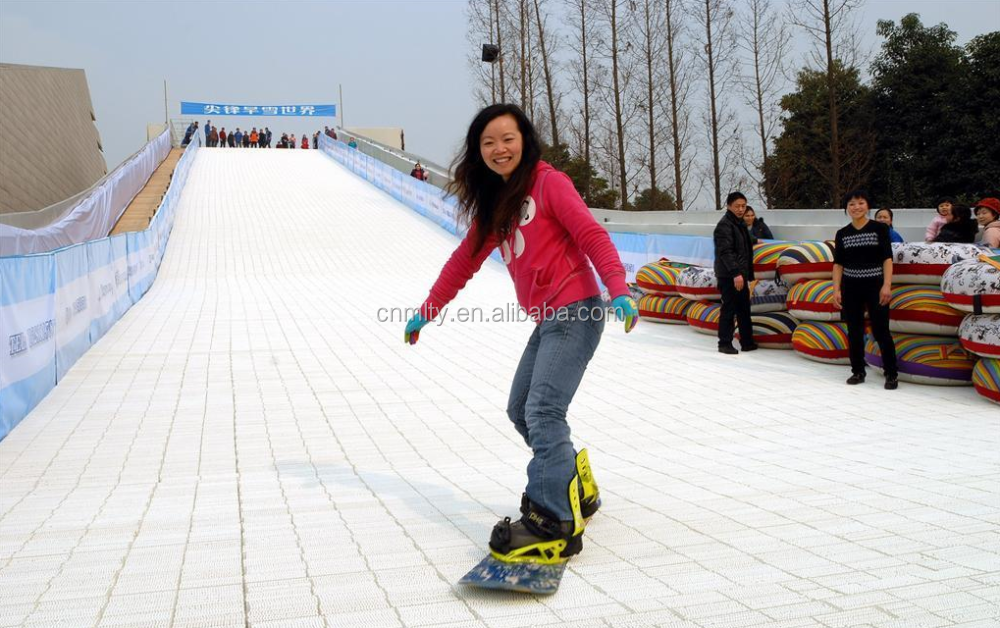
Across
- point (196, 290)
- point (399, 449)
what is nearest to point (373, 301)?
point (196, 290)

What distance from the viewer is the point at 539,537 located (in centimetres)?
328

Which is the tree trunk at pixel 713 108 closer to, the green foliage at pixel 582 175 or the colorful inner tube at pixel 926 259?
the green foliage at pixel 582 175

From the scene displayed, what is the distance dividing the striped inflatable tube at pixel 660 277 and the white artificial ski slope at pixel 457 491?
0.83m

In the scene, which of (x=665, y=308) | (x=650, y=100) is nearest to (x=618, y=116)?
(x=650, y=100)

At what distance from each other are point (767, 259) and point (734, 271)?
610mm

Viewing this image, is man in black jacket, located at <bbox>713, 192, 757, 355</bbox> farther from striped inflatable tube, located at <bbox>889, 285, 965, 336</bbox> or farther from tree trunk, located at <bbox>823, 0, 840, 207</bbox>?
tree trunk, located at <bbox>823, 0, 840, 207</bbox>

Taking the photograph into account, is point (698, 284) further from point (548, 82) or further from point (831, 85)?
point (548, 82)

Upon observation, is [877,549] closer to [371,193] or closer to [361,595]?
[361,595]

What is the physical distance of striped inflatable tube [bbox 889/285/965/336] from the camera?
7223mm

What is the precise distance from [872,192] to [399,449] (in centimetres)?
2757

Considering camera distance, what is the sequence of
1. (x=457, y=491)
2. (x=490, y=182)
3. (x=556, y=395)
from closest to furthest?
(x=556, y=395) < (x=490, y=182) < (x=457, y=491)

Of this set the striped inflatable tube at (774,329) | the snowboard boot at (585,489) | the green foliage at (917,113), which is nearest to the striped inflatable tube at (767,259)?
the striped inflatable tube at (774,329)

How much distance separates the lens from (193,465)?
5520 mm

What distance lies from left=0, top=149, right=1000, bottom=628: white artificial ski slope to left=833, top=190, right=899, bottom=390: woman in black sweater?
0.32 metres
